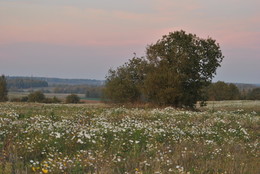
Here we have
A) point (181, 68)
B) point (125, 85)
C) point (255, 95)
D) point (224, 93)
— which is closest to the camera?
point (181, 68)

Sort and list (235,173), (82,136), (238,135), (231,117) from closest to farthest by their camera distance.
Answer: (235,173) < (82,136) < (238,135) < (231,117)

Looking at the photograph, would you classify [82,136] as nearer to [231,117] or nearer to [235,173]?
[235,173]

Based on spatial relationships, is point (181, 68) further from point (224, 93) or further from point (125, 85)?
point (224, 93)

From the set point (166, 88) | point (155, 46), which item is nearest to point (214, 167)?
point (166, 88)

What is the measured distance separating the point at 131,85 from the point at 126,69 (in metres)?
2.98

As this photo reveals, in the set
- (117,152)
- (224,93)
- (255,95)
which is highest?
(224,93)

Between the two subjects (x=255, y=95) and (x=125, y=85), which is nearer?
(x=125, y=85)

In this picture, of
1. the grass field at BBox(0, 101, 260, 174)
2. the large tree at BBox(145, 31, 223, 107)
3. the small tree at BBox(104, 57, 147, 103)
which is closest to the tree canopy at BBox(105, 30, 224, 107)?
Result: the large tree at BBox(145, 31, 223, 107)

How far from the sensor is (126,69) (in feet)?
176

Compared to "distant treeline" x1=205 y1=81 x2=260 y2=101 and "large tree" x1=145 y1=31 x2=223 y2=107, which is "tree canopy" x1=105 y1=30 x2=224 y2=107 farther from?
"distant treeline" x1=205 y1=81 x2=260 y2=101

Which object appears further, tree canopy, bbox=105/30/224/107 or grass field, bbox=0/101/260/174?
tree canopy, bbox=105/30/224/107

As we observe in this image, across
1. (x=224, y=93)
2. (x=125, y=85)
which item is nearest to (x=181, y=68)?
(x=125, y=85)

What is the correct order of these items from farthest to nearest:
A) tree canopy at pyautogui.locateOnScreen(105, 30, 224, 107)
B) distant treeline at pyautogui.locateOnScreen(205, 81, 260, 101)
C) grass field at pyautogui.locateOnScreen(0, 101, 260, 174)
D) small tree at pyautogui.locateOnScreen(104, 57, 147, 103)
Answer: distant treeline at pyautogui.locateOnScreen(205, 81, 260, 101)
small tree at pyautogui.locateOnScreen(104, 57, 147, 103)
tree canopy at pyautogui.locateOnScreen(105, 30, 224, 107)
grass field at pyautogui.locateOnScreen(0, 101, 260, 174)

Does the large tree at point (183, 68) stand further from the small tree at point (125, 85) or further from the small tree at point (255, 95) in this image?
the small tree at point (255, 95)
